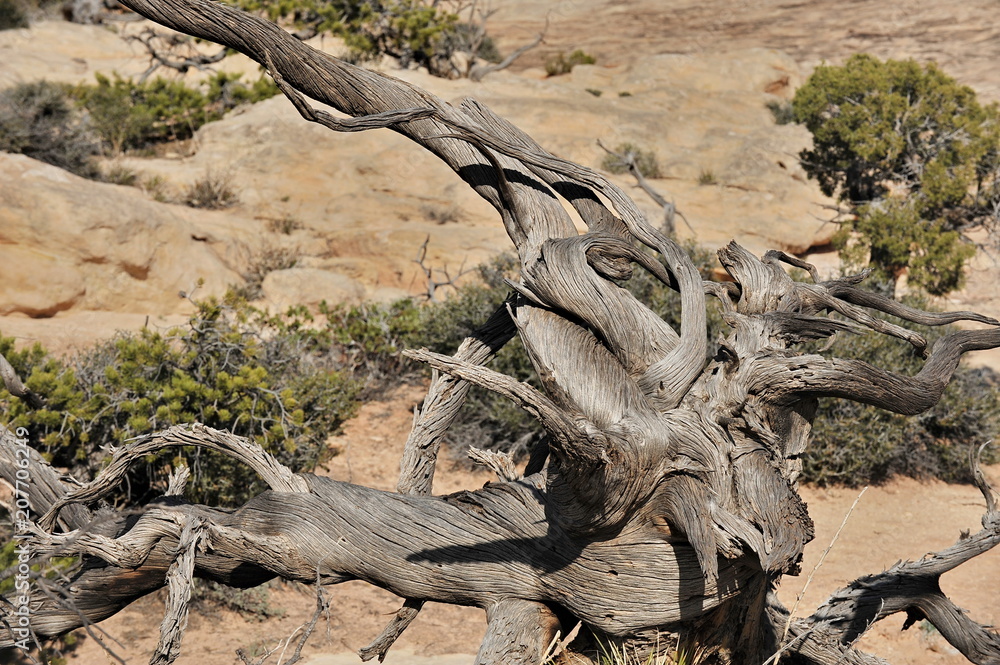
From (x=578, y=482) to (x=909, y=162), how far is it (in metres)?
9.97

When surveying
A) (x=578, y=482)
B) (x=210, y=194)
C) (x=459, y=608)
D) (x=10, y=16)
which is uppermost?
(x=578, y=482)

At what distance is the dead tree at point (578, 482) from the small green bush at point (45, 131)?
10.7 meters

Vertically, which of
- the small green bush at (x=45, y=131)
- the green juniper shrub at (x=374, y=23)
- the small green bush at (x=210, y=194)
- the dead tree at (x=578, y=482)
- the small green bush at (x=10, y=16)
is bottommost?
the small green bush at (x=10, y=16)

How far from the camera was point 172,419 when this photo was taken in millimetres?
5473

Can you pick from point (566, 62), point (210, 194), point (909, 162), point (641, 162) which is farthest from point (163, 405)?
point (566, 62)

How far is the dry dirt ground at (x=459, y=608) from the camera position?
4.91 metres

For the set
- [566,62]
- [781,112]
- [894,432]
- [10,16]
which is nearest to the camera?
[894,432]

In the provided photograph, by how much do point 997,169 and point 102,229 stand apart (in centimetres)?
1018

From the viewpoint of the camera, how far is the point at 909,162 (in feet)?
34.8

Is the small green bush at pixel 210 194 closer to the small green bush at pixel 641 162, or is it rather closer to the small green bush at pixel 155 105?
the small green bush at pixel 155 105

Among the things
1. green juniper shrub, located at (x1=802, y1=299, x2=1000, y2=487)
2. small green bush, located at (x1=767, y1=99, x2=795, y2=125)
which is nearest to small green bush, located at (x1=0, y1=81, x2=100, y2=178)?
green juniper shrub, located at (x1=802, y1=299, x2=1000, y2=487)

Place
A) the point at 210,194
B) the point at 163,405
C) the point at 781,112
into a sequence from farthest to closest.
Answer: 1. the point at 781,112
2. the point at 210,194
3. the point at 163,405

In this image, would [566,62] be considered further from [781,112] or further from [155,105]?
[155,105]

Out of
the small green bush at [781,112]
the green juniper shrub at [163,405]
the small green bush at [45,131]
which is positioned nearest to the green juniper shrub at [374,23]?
the small green bush at [45,131]
